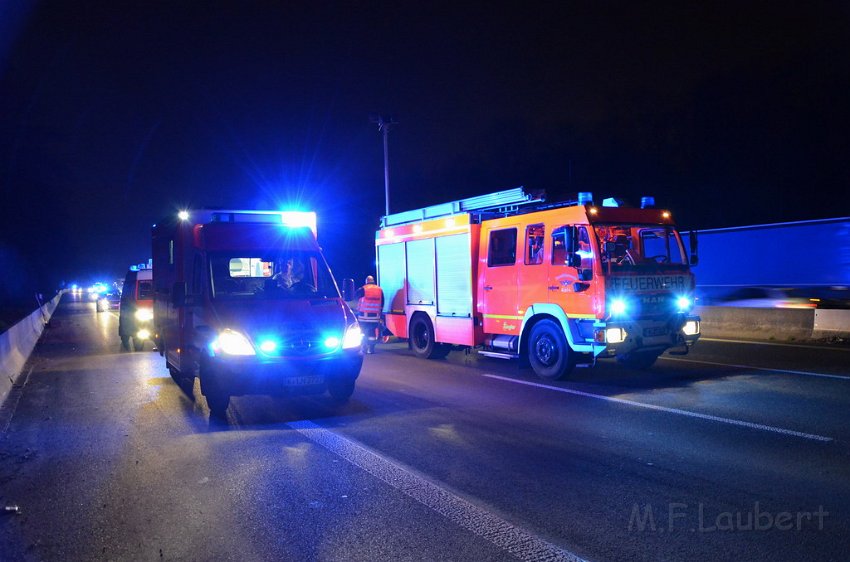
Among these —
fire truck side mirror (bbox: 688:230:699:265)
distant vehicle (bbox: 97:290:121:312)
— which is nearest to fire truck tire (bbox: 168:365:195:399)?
fire truck side mirror (bbox: 688:230:699:265)

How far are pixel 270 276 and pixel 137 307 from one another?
379 inches

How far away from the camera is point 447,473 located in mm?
5891

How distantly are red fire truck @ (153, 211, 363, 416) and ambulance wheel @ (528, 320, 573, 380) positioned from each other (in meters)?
3.53

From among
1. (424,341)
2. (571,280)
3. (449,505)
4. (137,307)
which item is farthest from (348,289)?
(137,307)

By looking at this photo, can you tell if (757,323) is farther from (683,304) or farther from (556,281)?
(556,281)

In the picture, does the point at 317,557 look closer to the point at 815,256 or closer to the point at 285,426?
the point at 285,426

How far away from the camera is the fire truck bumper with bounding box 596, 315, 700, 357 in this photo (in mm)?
9906

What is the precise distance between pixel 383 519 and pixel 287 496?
3.24ft

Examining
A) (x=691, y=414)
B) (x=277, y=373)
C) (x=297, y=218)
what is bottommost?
(x=691, y=414)

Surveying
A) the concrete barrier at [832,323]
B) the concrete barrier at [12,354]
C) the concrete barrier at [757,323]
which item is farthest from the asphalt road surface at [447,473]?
the concrete barrier at [757,323]

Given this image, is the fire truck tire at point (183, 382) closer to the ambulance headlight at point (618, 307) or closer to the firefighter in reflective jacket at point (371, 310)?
the firefighter in reflective jacket at point (371, 310)

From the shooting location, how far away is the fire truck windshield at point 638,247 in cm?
1022

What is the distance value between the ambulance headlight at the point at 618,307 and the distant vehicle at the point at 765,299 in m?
8.80

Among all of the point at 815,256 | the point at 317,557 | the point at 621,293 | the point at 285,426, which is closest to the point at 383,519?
the point at 317,557
